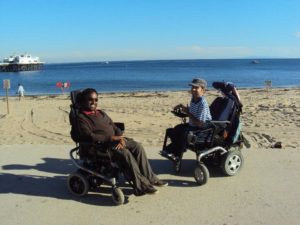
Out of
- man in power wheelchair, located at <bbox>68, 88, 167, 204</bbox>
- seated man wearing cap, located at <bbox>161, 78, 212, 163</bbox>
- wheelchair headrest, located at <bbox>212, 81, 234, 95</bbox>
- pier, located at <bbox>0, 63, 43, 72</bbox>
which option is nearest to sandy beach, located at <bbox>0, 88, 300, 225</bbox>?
man in power wheelchair, located at <bbox>68, 88, 167, 204</bbox>

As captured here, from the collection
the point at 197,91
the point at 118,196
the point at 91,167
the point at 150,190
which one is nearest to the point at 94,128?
the point at 91,167

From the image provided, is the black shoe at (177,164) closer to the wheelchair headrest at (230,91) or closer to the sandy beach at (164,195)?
the sandy beach at (164,195)

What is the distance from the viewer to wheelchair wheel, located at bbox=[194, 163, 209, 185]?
5516 mm

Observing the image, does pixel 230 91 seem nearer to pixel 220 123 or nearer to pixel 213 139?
pixel 220 123

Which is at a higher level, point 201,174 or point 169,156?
point 169,156

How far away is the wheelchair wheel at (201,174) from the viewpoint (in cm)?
552

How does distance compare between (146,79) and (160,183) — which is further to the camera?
(146,79)

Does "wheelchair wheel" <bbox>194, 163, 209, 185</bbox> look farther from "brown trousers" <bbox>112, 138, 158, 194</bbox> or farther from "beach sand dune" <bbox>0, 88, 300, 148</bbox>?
"beach sand dune" <bbox>0, 88, 300, 148</bbox>

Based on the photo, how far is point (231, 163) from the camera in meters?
5.98

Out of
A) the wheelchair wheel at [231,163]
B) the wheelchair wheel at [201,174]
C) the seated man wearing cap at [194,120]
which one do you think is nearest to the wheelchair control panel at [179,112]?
the seated man wearing cap at [194,120]

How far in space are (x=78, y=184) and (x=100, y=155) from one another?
1.49 ft

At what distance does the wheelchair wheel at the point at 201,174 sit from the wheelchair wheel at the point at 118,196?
1118 mm

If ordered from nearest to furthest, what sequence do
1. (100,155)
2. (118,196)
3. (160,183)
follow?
(118,196), (100,155), (160,183)

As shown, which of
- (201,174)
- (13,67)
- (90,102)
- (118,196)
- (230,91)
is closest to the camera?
(118,196)
